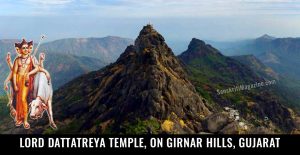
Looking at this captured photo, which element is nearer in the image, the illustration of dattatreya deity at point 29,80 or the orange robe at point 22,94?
the illustration of dattatreya deity at point 29,80

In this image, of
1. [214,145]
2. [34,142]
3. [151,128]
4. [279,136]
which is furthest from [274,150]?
[151,128]

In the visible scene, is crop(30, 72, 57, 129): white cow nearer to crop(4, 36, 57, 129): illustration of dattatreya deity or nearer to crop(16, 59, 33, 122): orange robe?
crop(4, 36, 57, 129): illustration of dattatreya deity

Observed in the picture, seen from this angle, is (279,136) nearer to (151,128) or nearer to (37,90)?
(151,128)

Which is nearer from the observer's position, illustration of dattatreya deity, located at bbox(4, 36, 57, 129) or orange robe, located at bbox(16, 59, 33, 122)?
illustration of dattatreya deity, located at bbox(4, 36, 57, 129)

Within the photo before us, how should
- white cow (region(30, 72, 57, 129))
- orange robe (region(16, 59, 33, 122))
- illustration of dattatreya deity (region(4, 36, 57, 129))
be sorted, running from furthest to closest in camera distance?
orange robe (region(16, 59, 33, 122)) → illustration of dattatreya deity (region(4, 36, 57, 129)) → white cow (region(30, 72, 57, 129))

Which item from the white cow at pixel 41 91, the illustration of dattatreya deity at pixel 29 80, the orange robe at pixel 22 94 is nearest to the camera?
the white cow at pixel 41 91

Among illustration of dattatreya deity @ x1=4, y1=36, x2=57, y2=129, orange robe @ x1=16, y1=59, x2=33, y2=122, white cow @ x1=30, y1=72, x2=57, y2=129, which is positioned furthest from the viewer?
orange robe @ x1=16, y1=59, x2=33, y2=122

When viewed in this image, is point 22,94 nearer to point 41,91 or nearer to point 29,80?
point 29,80

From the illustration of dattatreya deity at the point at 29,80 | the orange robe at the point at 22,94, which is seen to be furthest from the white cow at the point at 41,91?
the orange robe at the point at 22,94

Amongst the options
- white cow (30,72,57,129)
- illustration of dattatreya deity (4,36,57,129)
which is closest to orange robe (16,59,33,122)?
illustration of dattatreya deity (4,36,57,129)

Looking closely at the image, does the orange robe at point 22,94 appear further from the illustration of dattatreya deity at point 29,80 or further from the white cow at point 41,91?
the white cow at point 41,91

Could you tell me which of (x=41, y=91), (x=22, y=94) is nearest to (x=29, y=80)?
(x=41, y=91)

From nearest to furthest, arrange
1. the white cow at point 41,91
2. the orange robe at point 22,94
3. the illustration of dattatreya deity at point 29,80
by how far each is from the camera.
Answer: the white cow at point 41,91, the illustration of dattatreya deity at point 29,80, the orange robe at point 22,94

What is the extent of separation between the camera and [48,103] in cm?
17900
